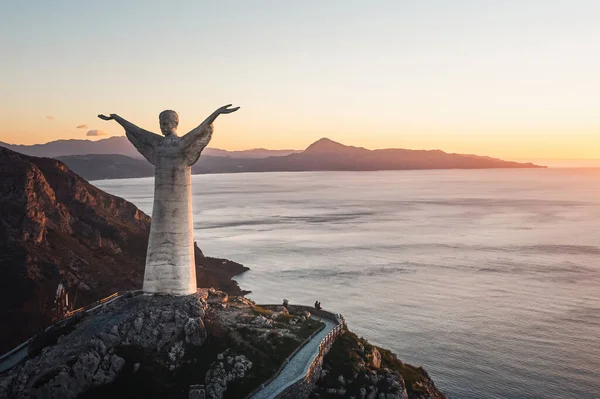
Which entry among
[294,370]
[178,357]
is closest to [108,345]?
[178,357]

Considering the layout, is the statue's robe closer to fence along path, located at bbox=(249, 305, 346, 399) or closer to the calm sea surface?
fence along path, located at bbox=(249, 305, 346, 399)

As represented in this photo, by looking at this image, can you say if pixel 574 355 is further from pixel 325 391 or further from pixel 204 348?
pixel 204 348

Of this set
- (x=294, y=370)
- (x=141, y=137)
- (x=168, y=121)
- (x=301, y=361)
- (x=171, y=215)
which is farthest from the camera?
(x=141, y=137)

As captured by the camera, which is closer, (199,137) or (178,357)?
(178,357)

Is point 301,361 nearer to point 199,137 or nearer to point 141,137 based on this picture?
point 199,137

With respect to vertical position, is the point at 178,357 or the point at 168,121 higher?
the point at 168,121

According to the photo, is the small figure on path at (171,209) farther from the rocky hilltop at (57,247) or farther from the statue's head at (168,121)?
the rocky hilltop at (57,247)

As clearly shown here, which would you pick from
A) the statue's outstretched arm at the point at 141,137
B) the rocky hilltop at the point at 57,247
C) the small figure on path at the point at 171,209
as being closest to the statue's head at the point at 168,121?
the small figure on path at the point at 171,209
